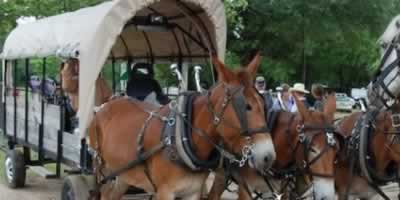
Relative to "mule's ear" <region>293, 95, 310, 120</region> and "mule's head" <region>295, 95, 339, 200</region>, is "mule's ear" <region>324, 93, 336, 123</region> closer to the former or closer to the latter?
"mule's head" <region>295, 95, 339, 200</region>

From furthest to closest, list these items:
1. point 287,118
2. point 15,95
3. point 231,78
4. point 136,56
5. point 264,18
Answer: point 264,18 < point 15,95 < point 136,56 < point 287,118 < point 231,78

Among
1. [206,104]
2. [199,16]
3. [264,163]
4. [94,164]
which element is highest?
[199,16]

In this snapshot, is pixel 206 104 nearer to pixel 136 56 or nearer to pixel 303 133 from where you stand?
pixel 303 133

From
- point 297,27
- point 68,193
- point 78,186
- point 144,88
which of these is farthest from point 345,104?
point 78,186

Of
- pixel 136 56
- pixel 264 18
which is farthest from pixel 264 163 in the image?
pixel 264 18

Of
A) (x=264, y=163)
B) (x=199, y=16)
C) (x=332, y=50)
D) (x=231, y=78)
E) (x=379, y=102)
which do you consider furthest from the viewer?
(x=332, y=50)

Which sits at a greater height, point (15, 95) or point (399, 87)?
point (399, 87)

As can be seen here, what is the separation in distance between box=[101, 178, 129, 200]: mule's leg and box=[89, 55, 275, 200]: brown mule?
0.09ft

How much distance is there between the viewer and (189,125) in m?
5.55

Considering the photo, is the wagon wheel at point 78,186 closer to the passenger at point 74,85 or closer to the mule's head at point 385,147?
the passenger at point 74,85

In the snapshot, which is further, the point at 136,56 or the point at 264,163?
the point at 136,56

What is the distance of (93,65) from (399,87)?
317cm

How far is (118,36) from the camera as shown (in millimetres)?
7449

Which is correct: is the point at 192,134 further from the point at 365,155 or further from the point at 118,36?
the point at 118,36
